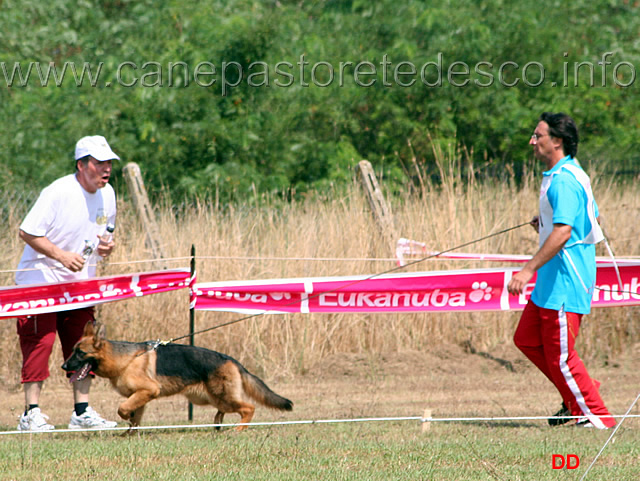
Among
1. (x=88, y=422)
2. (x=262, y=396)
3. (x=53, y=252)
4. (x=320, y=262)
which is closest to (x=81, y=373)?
(x=88, y=422)

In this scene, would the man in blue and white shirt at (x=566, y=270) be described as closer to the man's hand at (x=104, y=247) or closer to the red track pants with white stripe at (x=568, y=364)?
the red track pants with white stripe at (x=568, y=364)

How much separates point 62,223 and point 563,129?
3.78 metres

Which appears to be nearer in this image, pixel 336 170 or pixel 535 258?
pixel 535 258

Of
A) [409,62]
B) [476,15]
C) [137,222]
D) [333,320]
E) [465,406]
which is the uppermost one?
[476,15]

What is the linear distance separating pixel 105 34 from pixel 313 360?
14.5 metres

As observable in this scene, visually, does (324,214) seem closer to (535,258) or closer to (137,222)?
(137,222)

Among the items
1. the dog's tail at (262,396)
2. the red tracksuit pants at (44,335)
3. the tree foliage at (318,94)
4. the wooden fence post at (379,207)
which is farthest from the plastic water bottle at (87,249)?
the tree foliage at (318,94)

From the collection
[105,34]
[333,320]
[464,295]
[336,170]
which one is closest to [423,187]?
[333,320]

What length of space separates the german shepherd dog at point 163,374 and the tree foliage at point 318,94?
849cm

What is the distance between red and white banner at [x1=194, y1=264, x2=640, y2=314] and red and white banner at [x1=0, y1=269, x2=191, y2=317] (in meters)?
0.79

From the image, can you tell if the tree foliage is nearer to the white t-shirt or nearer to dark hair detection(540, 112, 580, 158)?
the white t-shirt

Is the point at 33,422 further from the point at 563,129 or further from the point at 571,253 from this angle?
the point at 563,129

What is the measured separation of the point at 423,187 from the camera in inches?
456

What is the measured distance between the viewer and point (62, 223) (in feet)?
21.7
